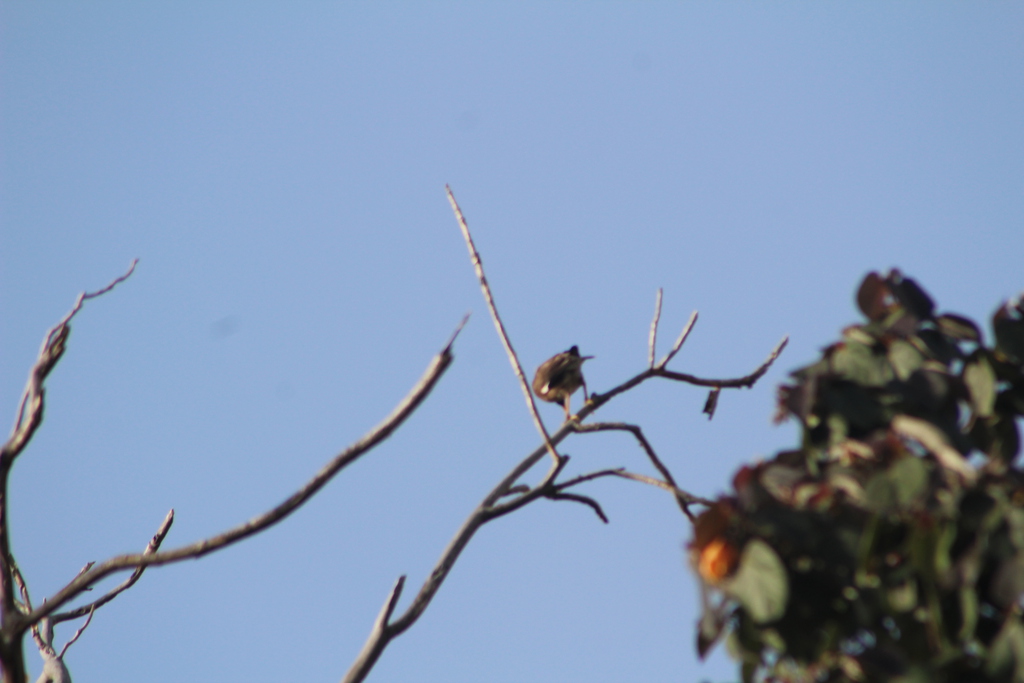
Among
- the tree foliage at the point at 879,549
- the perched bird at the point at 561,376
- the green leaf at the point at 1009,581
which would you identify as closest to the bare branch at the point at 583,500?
the tree foliage at the point at 879,549

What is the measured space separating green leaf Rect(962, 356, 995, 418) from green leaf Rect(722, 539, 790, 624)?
691mm

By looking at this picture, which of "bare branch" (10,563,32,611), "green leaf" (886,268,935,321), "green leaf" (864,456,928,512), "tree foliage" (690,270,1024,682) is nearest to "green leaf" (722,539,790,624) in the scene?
"tree foliage" (690,270,1024,682)

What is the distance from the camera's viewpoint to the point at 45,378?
2695 millimetres

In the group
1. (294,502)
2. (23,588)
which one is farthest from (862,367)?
(23,588)

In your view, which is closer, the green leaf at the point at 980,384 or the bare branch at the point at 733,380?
the green leaf at the point at 980,384

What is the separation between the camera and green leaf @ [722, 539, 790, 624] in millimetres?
2070

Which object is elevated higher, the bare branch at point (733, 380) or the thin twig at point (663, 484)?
the bare branch at point (733, 380)

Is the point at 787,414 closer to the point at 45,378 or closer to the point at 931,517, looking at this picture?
the point at 931,517

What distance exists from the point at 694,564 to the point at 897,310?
940 mm

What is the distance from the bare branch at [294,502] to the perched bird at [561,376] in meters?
6.72

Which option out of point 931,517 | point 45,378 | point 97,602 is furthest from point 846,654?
point 97,602

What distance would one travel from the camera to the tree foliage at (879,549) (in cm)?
210

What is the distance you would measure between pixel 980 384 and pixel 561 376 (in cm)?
679

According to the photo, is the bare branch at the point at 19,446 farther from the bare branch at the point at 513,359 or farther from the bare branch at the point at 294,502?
the bare branch at the point at 513,359
